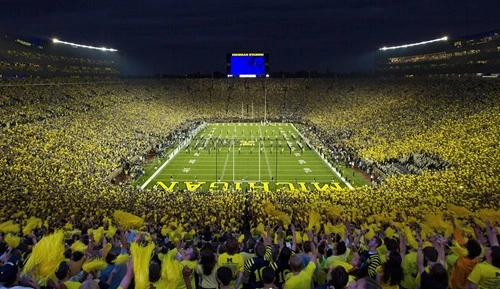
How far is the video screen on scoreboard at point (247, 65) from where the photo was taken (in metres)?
78.8

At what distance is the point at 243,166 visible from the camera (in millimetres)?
33969

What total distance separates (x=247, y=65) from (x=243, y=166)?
47.2 m

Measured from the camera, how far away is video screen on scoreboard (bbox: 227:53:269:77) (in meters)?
78.8

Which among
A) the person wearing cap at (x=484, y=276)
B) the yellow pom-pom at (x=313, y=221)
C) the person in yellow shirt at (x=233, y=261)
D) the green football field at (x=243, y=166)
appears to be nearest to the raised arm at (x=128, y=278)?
the person in yellow shirt at (x=233, y=261)

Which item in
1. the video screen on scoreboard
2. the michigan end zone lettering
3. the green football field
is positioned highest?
the video screen on scoreboard

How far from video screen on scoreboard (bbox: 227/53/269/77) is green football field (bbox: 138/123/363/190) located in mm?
30784

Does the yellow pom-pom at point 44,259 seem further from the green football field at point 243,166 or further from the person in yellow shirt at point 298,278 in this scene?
the green football field at point 243,166

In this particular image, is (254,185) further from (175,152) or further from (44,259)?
(44,259)

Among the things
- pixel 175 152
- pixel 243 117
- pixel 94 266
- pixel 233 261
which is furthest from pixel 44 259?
pixel 243 117

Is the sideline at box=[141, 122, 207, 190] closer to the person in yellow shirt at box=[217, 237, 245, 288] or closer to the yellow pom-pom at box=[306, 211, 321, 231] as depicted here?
the yellow pom-pom at box=[306, 211, 321, 231]

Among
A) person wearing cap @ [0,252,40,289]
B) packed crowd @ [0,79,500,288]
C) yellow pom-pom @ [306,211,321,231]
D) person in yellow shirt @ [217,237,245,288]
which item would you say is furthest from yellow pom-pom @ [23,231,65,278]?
yellow pom-pom @ [306,211,321,231]

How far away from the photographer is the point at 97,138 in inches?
1423

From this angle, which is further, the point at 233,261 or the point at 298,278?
the point at 233,261

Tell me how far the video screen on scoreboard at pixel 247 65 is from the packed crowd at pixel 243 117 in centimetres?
376
